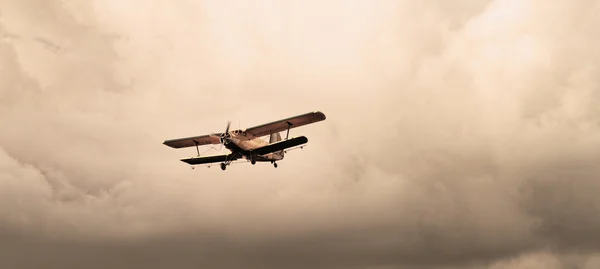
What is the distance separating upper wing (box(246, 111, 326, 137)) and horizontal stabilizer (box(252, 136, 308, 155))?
2.25 m

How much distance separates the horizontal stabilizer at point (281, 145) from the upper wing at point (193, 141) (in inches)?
295

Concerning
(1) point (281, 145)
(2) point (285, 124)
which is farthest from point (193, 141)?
(1) point (281, 145)

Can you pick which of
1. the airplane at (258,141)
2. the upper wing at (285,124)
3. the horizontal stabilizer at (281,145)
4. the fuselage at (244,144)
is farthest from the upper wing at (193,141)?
the horizontal stabilizer at (281,145)

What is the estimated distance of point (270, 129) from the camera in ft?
291

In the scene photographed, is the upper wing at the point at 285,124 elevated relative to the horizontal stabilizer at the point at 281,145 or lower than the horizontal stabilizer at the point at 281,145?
elevated

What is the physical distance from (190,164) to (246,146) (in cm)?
1049

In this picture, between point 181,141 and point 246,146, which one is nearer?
point 246,146

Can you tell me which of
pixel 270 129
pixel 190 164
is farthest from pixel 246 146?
pixel 190 164

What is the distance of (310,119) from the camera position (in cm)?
8581

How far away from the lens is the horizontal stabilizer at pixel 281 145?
83.3m

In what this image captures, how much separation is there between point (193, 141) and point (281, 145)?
1647 centimetres

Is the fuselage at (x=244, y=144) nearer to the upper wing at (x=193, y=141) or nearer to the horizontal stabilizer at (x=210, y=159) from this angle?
the horizontal stabilizer at (x=210, y=159)

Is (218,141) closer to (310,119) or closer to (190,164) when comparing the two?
(190,164)

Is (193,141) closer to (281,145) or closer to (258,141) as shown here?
(258,141)
